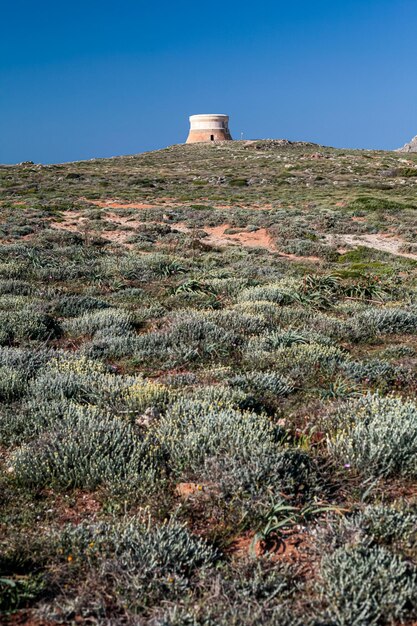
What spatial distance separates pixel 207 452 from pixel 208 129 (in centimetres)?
9776

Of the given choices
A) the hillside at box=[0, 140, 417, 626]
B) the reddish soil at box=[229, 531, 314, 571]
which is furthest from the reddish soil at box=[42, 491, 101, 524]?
the reddish soil at box=[229, 531, 314, 571]

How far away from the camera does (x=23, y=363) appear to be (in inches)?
237

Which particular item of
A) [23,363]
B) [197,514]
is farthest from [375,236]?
[197,514]

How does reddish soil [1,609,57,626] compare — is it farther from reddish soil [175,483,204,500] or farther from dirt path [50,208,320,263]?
dirt path [50,208,320,263]

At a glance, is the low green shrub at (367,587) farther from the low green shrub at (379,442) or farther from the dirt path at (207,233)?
the dirt path at (207,233)

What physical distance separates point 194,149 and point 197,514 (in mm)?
86203

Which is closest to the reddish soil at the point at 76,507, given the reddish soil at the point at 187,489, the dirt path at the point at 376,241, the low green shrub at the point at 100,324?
the reddish soil at the point at 187,489

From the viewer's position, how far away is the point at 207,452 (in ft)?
13.1

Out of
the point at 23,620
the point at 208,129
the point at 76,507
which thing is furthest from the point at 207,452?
the point at 208,129

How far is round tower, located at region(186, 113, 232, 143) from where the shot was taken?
311ft

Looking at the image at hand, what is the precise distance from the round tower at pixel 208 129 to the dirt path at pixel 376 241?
77.5 meters

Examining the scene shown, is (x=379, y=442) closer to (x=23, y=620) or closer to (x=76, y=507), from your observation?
(x=76, y=507)

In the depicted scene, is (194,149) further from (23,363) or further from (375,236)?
(23,363)

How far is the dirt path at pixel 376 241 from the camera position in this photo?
62.2 feet
